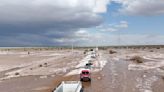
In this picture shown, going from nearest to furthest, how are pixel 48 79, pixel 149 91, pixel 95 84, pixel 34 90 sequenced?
pixel 149 91
pixel 34 90
pixel 95 84
pixel 48 79

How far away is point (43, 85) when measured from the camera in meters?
39.7

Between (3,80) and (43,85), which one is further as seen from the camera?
(3,80)

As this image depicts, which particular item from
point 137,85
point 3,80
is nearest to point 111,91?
point 137,85

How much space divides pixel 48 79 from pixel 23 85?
5589 mm

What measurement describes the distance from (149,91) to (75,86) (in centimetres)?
1035

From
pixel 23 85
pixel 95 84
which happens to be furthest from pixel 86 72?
pixel 23 85

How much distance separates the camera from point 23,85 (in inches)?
1606

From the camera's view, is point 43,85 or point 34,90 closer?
point 34,90

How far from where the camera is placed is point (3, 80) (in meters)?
46.1

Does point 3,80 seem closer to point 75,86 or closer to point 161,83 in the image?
point 75,86

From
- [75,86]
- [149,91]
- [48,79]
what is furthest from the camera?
[48,79]

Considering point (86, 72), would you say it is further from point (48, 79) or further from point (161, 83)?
point (161, 83)

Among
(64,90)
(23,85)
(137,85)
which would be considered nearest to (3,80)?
(23,85)

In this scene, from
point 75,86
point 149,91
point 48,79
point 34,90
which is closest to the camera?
point 75,86
